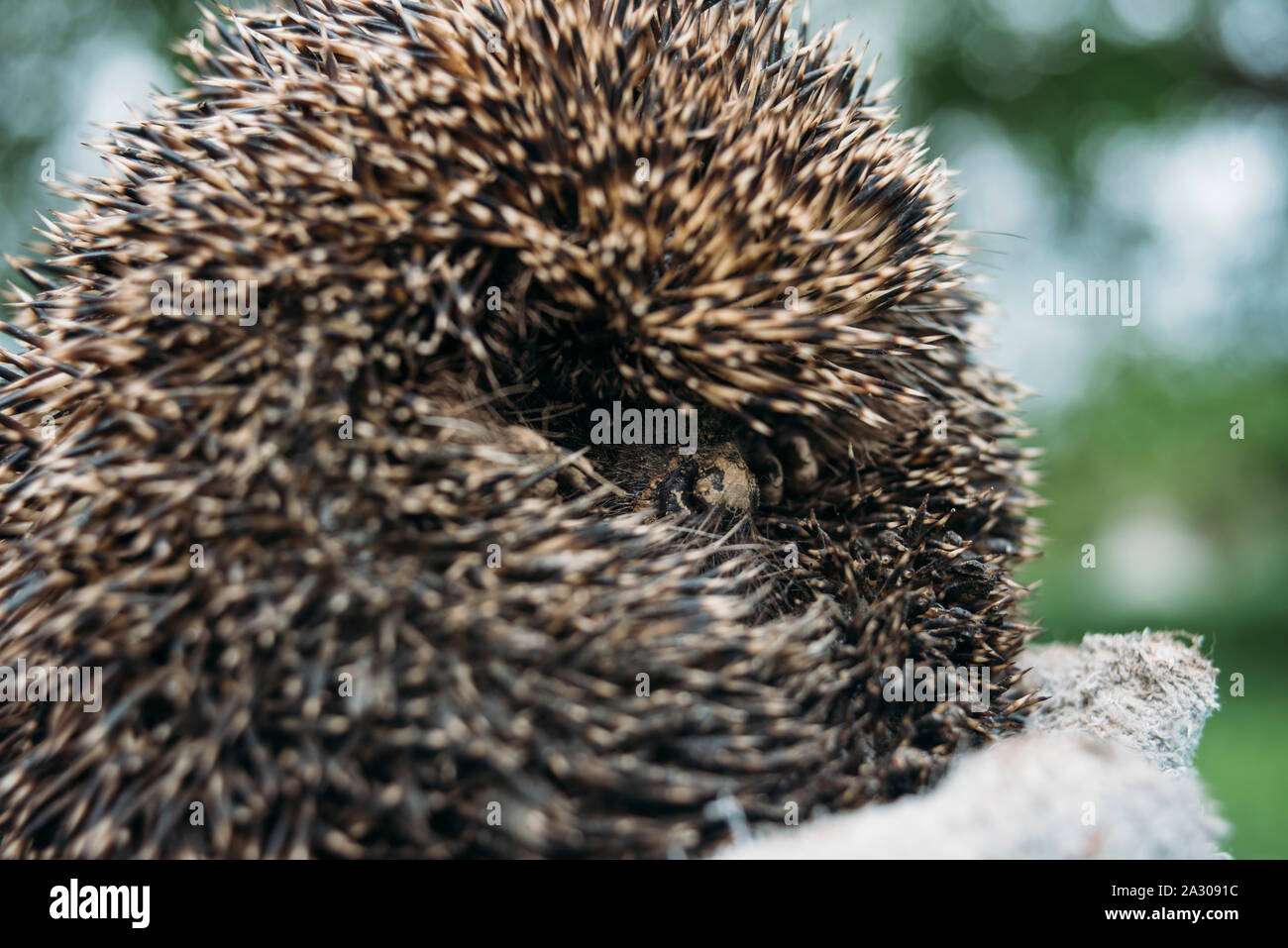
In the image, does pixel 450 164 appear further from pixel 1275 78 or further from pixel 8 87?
pixel 1275 78

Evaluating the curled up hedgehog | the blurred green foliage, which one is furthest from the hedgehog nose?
the blurred green foliage

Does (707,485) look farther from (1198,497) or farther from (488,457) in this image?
(1198,497)

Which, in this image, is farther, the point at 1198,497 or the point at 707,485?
the point at 1198,497

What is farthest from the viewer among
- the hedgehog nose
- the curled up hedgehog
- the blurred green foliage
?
the blurred green foliage

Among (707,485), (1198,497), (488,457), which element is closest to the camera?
(488,457)

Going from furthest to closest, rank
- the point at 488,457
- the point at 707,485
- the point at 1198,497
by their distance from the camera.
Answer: the point at 1198,497, the point at 707,485, the point at 488,457

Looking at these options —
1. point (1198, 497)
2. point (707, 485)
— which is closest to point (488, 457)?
point (707, 485)

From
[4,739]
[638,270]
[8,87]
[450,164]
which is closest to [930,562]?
[638,270]

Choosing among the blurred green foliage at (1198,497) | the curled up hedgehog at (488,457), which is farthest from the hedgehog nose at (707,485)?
the blurred green foliage at (1198,497)

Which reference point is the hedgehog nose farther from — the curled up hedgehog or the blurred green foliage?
the blurred green foliage
